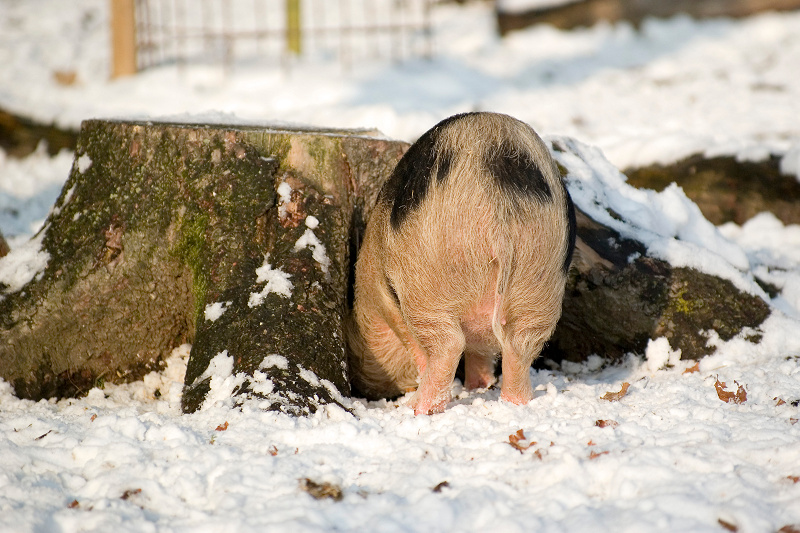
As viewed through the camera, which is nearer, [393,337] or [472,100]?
[393,337]

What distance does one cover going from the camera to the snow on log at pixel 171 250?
9.41 feet

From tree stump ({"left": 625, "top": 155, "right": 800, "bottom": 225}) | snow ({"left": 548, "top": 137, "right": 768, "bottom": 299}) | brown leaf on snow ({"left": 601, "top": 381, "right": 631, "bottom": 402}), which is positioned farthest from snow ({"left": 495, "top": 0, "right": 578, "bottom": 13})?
brown leaf on snow ({"left": 601, "top": 381, "right": 631, "bottom": 402})

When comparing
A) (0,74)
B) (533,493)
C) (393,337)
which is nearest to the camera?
(533,493)

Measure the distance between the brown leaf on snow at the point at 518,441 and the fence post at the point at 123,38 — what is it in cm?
672

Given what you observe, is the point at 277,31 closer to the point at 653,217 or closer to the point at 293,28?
the point at 293,28

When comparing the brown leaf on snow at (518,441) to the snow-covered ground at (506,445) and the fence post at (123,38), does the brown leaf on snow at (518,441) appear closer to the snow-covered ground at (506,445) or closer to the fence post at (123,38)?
the snow-covered ground at (506,445)

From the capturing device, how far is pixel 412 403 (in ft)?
8.93

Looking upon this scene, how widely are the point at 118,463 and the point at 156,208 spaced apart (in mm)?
1233

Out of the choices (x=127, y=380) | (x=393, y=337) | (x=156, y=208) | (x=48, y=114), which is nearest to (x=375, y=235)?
(x=393, y=337)

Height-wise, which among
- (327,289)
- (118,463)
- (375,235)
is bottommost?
(118,463)

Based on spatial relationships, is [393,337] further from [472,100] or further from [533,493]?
[472,100]

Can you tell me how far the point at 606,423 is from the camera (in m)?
2.25

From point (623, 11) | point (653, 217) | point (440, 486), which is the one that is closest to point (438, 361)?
point (440, 486)

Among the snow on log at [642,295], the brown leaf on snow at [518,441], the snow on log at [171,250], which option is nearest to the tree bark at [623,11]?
the snow on log at [642,295]
